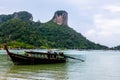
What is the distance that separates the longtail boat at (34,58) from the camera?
144ft

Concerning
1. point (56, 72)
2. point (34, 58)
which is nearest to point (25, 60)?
point (34, 58)

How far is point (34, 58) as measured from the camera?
4619cm

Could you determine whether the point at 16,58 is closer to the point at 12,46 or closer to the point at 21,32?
the point at 12,46

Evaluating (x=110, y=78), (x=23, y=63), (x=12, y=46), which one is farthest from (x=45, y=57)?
(x=12, y=46)

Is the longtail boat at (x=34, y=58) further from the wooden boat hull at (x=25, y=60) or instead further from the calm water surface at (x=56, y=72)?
the calm water surface at (x=56, y=72)

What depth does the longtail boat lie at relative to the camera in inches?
1727

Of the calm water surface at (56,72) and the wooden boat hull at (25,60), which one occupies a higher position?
the wooden boat hull at (25,60)

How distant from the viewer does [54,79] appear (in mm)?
28406

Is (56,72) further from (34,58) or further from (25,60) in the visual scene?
(34,58)

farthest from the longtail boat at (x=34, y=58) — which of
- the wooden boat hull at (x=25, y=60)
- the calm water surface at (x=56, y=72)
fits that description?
the calm water surface at (x=56, y=72)

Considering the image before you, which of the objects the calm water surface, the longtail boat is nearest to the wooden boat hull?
the longtail boat

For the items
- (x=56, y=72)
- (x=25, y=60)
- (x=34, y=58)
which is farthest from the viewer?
(x=34, y=58)

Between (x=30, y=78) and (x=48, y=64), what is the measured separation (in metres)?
19.1

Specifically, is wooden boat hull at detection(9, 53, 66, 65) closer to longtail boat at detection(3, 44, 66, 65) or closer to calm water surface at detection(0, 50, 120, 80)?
longtail boat at detection(3, 44, 66, 65)
